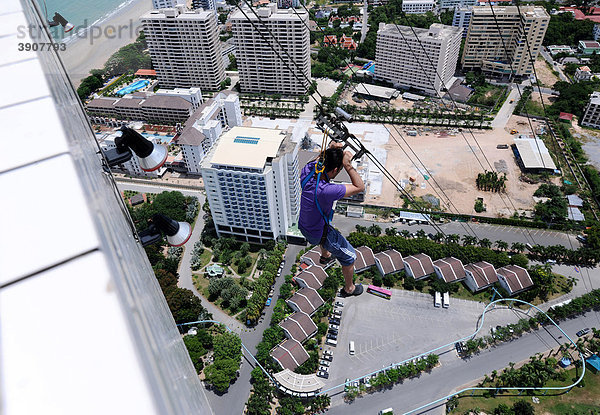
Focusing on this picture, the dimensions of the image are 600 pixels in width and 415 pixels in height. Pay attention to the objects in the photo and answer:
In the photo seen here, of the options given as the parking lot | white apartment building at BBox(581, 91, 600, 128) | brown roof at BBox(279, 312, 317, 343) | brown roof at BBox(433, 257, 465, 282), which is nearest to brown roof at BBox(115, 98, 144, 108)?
brown roof at BBox(279, 312, 317, 343)

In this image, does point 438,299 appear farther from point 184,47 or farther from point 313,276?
point 184,47

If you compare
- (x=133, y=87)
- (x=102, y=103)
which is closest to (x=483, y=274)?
(x=102, y=103)

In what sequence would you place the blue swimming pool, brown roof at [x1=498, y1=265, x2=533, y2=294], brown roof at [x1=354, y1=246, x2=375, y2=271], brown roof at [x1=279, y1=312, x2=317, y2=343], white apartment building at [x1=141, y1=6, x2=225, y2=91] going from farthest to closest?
the blue swimming pool < white apartment building at [x1=141, y1=6, x2=225, y2=91] < brown roof at [x1=354, y1=246, x2=375, y2=271] < brown roof at [x1=498, y1=265, x2=533, y2=294] < brown roof at [x1=279, y1=312, x2=317, y2=343]

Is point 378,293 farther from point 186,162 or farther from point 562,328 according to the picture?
point 186,162

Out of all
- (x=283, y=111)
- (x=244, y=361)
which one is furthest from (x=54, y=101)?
(x=283, y=111)

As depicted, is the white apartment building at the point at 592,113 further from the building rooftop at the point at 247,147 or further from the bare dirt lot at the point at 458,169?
the building rooftop at the point at 247,147

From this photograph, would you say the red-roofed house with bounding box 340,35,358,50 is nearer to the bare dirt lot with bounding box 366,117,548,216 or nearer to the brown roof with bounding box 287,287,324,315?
the bare dirt lot with bounding box 366,117,548,216

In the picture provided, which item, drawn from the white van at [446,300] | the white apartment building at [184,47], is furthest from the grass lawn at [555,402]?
the white apartment building at [184,47]
